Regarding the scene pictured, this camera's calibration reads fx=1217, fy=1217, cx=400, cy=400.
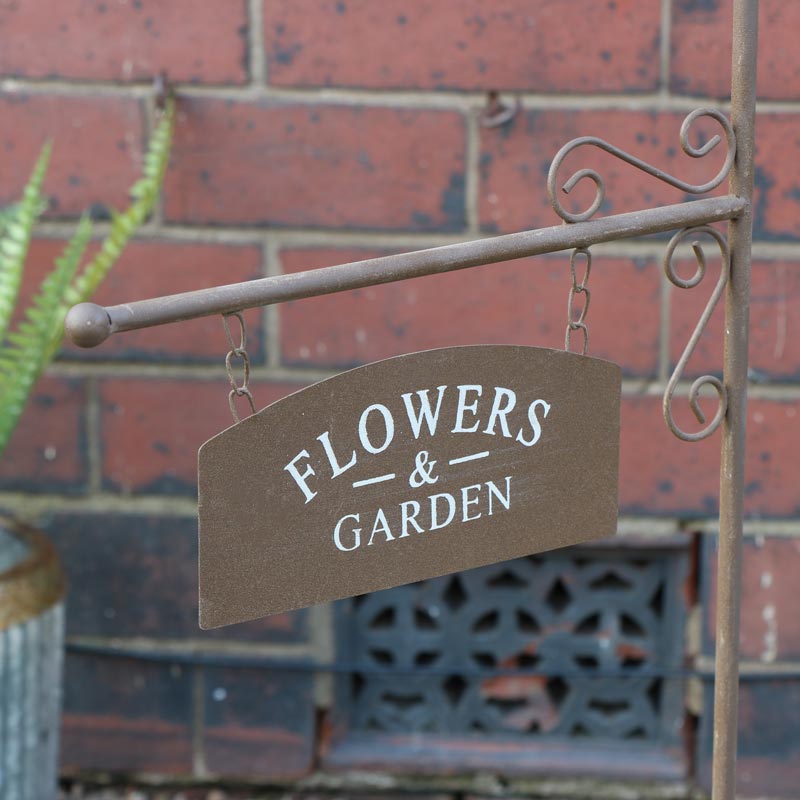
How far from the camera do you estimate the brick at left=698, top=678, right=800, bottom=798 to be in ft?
4.52

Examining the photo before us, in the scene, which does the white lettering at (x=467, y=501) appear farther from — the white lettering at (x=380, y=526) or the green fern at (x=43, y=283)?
the green fern at (x=43, y=283)

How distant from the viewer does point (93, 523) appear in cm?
138

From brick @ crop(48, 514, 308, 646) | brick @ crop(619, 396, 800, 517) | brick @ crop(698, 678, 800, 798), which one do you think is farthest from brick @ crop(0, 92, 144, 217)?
brick @ crop(698, 678, 800, 798)

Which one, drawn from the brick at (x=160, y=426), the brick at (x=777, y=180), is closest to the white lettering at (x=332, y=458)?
the brick at (x=160, y=426)

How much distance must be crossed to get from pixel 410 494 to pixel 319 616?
687 millimetres

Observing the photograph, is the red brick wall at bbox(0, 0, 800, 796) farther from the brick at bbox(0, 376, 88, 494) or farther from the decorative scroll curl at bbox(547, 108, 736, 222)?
the decorative scroll curl at bbox(547, 108, 736, 222)

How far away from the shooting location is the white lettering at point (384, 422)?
2.34 feet

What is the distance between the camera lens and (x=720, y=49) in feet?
4.06

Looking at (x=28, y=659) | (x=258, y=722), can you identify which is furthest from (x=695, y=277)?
(x=258, y=722)

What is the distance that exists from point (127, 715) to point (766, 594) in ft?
2.45

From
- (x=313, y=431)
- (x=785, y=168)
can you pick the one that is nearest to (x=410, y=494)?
(x=313, y=431)

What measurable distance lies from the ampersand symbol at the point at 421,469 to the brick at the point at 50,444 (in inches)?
27.9

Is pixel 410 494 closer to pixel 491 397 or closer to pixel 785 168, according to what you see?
pixel 491 397

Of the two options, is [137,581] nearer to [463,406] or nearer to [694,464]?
[694,464]
